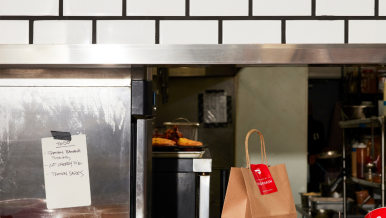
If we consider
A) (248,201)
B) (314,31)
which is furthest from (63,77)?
(314,31)

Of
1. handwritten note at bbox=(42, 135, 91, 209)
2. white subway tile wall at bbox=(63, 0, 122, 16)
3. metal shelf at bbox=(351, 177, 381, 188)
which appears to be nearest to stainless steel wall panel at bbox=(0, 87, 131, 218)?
handwritten note at bbox=(42, 135, 91, 209)

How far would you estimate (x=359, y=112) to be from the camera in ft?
12.1

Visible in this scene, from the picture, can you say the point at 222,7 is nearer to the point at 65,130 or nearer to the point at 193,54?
the point at 193,54

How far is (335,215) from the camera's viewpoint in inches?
127

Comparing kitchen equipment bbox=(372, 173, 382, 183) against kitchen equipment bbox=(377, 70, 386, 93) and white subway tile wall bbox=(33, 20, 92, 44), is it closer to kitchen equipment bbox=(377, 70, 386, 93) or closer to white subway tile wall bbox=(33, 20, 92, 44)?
kitchen equipment bbox=(377, 70, 386, 93)

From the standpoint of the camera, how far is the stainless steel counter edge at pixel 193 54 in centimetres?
120

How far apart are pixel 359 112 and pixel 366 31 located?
8.85 feet

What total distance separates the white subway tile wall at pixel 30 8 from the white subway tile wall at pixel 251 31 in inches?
25.4

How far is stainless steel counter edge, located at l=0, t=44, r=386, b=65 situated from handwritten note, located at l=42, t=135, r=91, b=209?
0.29 m

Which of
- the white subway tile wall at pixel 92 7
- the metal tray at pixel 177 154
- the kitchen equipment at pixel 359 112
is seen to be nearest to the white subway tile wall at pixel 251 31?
the white subway tile wall at pixel 92 7

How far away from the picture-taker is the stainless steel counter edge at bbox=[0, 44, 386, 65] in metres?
1.20

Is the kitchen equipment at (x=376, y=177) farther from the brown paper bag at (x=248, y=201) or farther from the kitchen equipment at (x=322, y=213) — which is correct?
the brown paper bag at (x=248, y=201)

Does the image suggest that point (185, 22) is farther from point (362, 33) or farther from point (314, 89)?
point (314, 89)

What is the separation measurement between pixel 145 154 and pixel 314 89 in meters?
5.87
